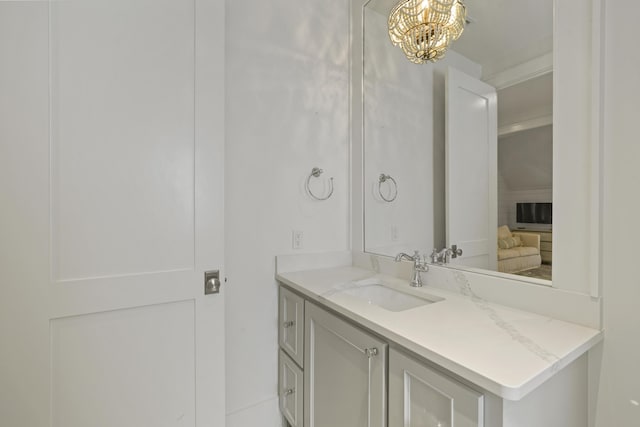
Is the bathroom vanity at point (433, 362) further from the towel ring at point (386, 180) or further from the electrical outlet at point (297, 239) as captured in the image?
the towel ring at point (386, 180)

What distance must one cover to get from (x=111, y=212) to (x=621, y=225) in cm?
165

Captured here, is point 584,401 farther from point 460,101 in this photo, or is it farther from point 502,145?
point 460,101

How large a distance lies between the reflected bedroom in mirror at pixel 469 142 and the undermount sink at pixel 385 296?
252 mm

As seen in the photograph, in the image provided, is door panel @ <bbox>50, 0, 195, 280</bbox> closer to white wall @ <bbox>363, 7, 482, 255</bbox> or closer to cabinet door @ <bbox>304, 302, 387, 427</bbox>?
cabinet door @ <bbox>304, 302, 387, 427</bbox>

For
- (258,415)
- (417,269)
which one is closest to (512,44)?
(417,269)

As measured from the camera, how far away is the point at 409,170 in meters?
1.64

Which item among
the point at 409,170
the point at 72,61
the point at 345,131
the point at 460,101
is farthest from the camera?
the point at 345,131

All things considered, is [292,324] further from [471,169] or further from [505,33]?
[505,33]

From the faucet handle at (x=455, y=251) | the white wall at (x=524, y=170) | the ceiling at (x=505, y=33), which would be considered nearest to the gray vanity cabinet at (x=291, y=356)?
the faucet handle at (x=455, y=251)

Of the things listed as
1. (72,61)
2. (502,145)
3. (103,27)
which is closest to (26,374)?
(72,61)

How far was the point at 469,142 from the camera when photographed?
1.33 m

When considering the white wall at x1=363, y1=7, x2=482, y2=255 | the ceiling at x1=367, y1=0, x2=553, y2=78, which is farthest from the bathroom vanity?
the ceiling at x1=367, y1=0, x2=553, y2=78

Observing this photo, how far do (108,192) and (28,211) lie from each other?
8.8 inches

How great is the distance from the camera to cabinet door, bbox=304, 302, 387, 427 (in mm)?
942
